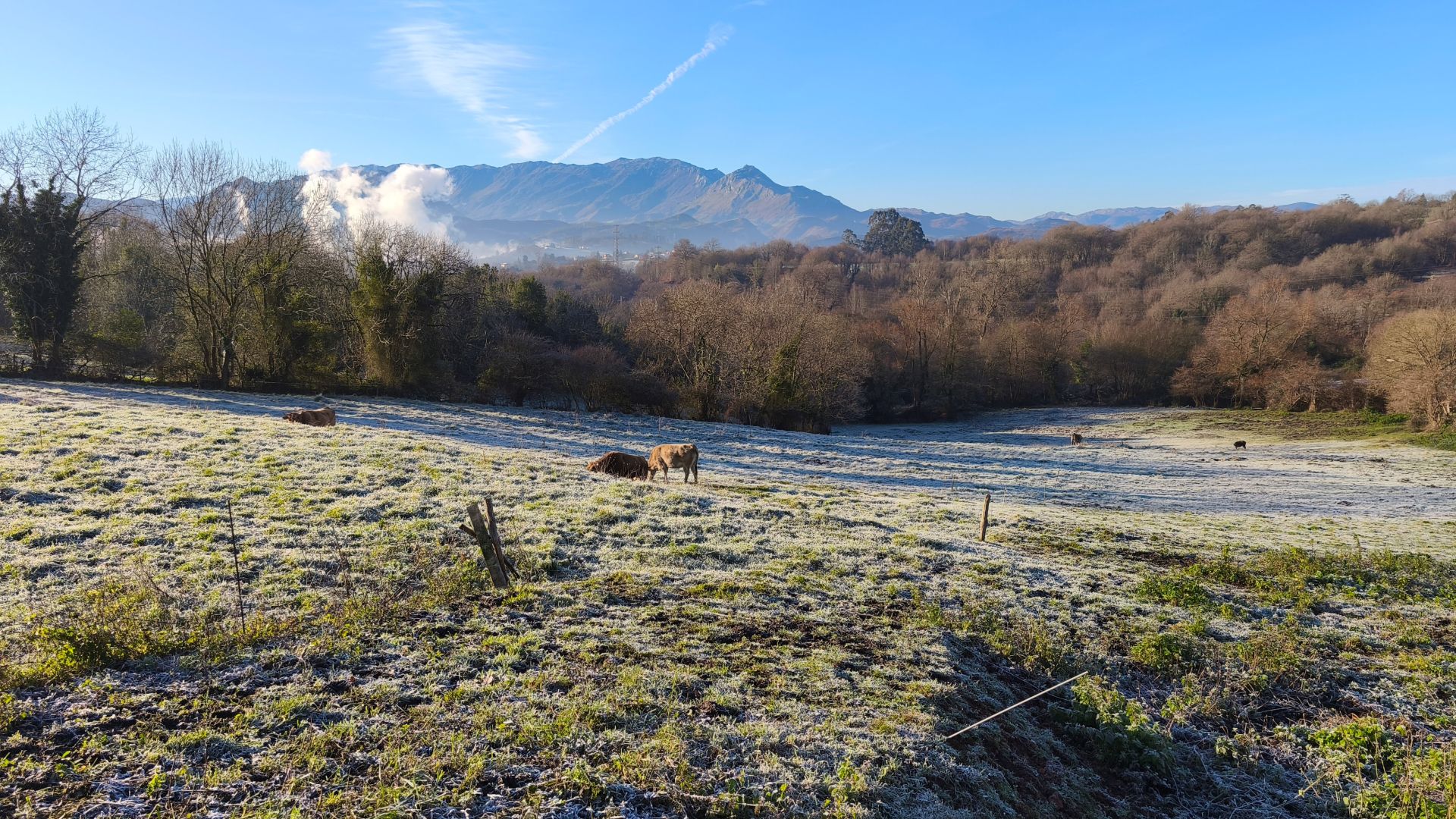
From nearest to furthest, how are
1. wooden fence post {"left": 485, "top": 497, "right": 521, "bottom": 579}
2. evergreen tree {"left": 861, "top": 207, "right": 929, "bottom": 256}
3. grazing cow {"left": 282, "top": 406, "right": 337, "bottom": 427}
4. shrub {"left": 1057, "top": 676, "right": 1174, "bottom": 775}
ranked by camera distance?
shrub {"left": 1057, "top": 676, "right": 1174, "bottom": 775} → wooden fence post {"left": 485, "top": 497, "right": 521, "bottom": 579} → grazing cow {"left": 282, "top": 406, "right": 337, "bottom": 427} → evergreen tree {"left": 861, "top": 207, "right": 929, "bottom": 256}

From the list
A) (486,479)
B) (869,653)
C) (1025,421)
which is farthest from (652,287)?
(869,653)

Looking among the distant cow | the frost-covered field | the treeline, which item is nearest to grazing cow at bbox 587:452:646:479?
the distant cow

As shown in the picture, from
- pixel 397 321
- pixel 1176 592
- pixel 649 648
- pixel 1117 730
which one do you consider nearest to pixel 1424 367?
pixel 1176 592

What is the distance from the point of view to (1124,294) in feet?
316

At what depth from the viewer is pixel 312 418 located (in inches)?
987

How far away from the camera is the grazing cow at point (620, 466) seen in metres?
19.9

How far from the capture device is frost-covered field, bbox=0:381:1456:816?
522cm

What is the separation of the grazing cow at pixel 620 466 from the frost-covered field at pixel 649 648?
A: 2.14 meters

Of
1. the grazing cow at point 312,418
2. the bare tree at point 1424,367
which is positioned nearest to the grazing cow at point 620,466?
the grazing cow at point 312,418

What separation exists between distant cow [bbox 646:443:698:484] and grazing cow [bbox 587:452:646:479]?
0.30m

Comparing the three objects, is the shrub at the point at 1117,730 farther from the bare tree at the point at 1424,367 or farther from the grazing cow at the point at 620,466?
the bare tree at the point at 1424,367

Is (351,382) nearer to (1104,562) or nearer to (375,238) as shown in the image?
(375,238)

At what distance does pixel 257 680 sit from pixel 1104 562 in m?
15.2

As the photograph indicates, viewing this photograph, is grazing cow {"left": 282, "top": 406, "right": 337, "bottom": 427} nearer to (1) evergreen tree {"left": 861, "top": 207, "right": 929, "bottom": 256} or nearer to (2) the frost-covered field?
(2) the frost-covered field
